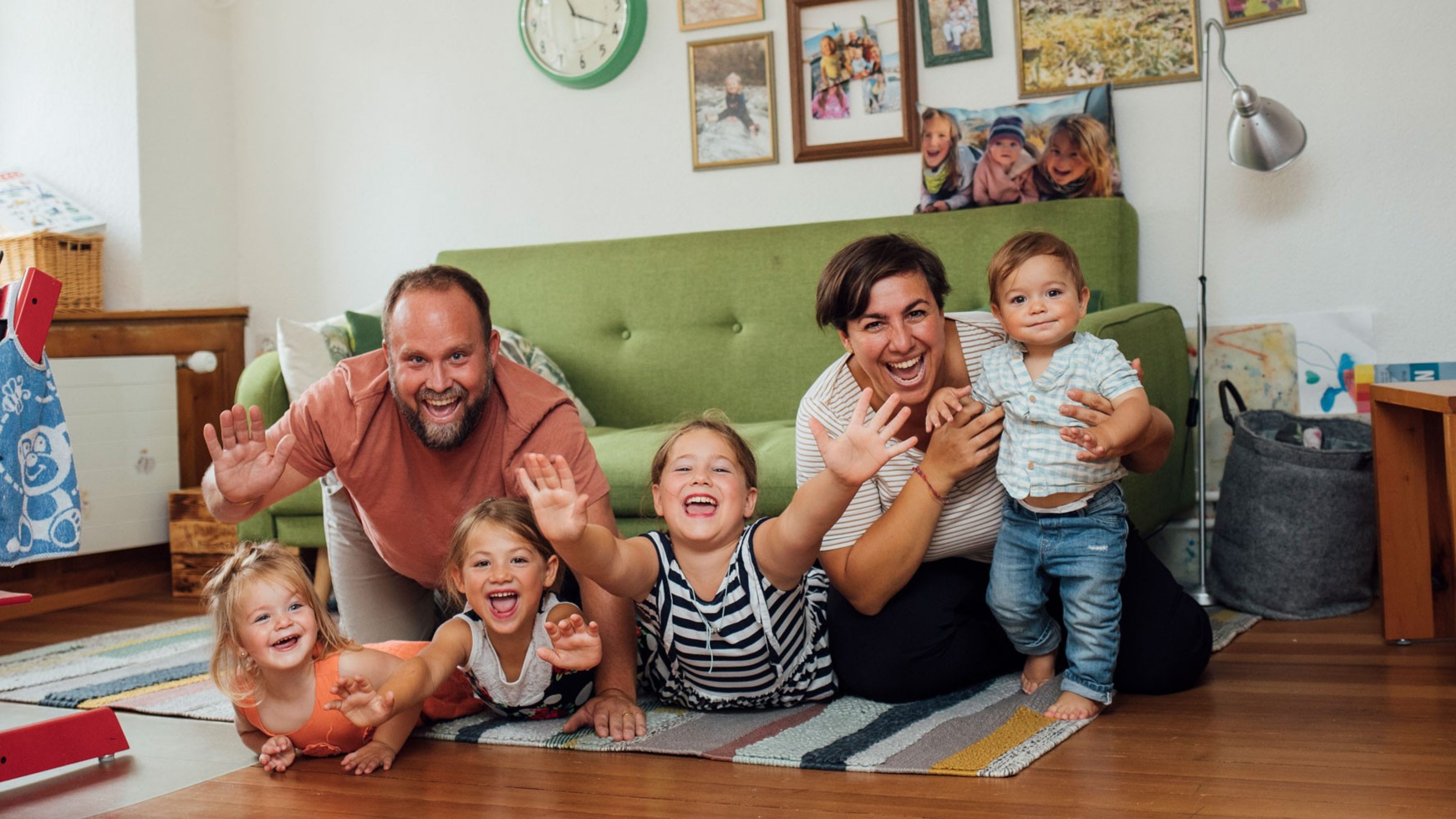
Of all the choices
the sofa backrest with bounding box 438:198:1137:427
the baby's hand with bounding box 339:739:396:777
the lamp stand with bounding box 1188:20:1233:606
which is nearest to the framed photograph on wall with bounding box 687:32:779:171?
the sofa backrest with bounding box 438:198:1137:427

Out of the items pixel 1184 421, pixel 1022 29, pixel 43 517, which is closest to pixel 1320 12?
pixel 1022 29

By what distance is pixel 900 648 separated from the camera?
197 centimetres

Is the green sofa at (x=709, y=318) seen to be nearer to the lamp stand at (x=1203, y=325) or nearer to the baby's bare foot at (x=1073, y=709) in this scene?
the lamp stand at (x=1203, y=325)

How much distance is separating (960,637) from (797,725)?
32 cm

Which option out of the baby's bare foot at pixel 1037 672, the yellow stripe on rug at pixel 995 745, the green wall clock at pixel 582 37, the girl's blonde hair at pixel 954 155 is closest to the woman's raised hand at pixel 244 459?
the yellow stripe on rug at pixel 995 745

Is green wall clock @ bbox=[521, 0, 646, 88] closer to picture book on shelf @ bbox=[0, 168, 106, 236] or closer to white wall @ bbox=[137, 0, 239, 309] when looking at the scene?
white wall @ bbox=[137, 0, 239, 309]

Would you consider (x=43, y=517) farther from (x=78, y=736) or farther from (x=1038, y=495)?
(x=1038, y=495)

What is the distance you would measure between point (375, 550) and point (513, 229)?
1.57 meters

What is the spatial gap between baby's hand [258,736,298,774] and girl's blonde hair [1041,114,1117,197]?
6.79 ft

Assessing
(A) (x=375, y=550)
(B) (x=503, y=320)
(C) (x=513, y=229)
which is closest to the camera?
(A) (x=375, y=550)

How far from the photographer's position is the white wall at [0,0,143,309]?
3.74 metres

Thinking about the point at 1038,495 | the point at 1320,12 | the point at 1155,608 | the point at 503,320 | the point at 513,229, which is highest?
the point at 1320,12

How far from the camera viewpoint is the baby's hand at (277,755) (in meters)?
1.81

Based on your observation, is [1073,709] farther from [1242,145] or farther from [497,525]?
[1242,145]
